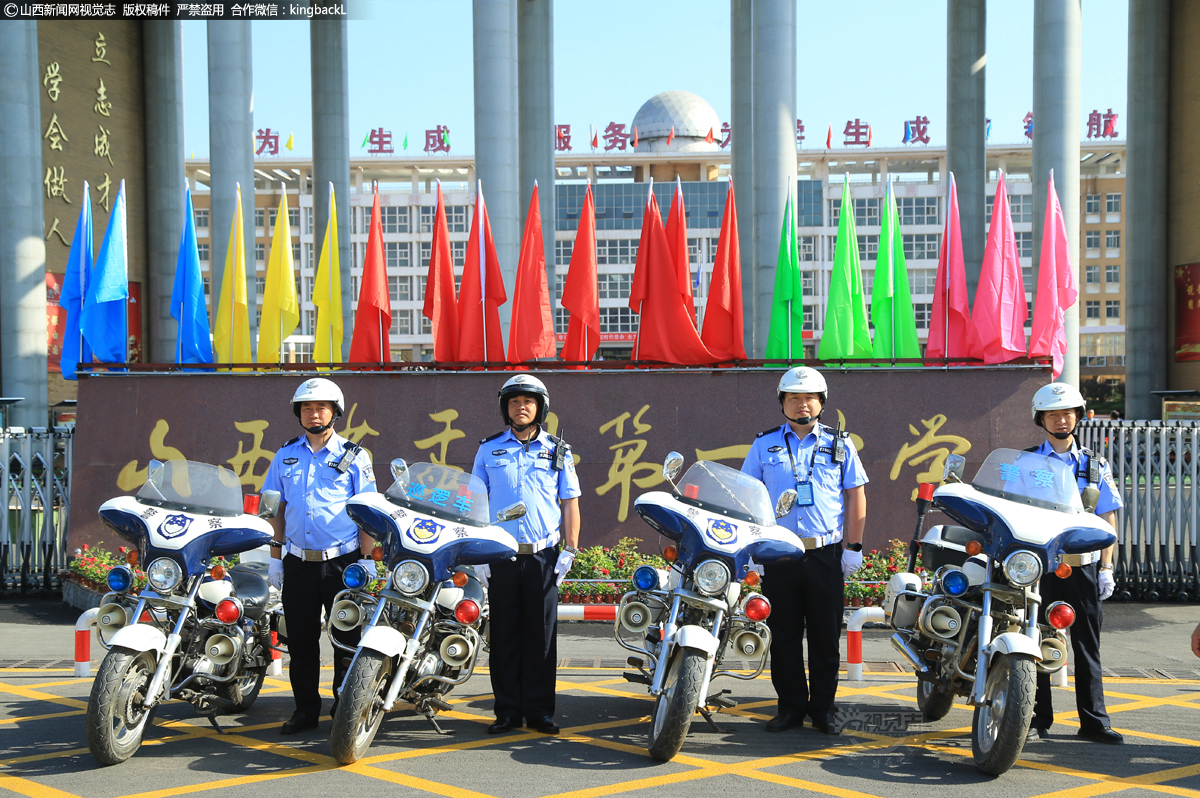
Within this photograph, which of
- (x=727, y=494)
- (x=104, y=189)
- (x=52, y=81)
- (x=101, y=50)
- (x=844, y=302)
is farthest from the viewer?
(x=101, y=50)

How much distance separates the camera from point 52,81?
2100 centimetres

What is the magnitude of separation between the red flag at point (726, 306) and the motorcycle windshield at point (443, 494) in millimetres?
6534

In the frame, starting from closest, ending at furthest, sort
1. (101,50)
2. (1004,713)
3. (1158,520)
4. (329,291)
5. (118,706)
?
1. (1004,713)
2. (118,706)
3. (1158,520)
4. (329,291)
5. (101,50)

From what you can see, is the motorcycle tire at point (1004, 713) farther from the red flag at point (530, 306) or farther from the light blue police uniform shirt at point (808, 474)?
the red flag at point (530, 306)

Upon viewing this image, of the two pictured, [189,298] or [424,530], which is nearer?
[424,530]

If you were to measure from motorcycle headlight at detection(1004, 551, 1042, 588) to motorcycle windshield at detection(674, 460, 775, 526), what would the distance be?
3.60 ft

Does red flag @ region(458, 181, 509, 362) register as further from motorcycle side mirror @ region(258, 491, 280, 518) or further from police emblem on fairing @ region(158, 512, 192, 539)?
police emblem on fairing @ region(158, 512, 192, 539)

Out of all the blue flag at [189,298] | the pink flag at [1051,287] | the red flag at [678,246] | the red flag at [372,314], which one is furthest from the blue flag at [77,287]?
the pink flag at [1051,287]

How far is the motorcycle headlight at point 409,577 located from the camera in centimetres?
511

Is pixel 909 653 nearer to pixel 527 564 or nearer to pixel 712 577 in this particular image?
pixel 712 577

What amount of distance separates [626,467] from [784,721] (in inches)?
165

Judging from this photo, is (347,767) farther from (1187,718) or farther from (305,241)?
(305,241)

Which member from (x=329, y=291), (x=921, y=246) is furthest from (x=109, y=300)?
(x=921, y=246)

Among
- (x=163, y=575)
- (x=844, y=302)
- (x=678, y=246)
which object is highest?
(x=678, y=246)
